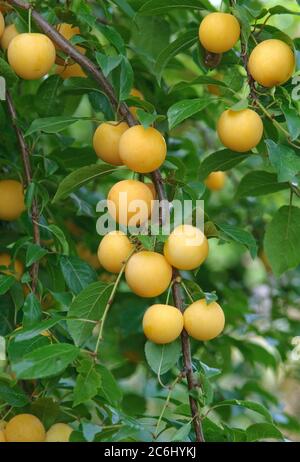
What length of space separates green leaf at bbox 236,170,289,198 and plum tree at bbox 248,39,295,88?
258 mm

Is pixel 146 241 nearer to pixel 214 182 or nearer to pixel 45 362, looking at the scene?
pixel 45 362

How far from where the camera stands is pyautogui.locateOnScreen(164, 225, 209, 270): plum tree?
96cm

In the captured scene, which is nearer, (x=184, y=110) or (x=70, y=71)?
(x=184, y=110)

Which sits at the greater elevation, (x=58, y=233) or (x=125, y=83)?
(x=125, y=83)

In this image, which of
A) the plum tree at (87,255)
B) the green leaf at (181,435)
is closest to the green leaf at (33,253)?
the green leaf at (181,435)

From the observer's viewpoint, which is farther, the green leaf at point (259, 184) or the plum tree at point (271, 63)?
the green leaf at point (259, 184)

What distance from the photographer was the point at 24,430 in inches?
38.3

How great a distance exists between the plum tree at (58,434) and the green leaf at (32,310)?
0.47 ft

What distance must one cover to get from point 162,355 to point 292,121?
0.36 m

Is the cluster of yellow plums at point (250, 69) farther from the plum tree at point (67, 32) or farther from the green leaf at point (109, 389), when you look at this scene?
the green leaf at point (109, 389)

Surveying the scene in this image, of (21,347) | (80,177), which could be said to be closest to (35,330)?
(21,347)

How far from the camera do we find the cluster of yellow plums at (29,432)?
0.97m
